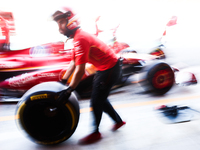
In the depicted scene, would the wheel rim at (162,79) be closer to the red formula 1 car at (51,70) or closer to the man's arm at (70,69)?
the red formula 1 car at (51,70)

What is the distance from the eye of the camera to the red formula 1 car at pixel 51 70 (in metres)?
3.03

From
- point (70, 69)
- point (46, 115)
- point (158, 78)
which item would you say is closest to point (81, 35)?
point (70, 69)

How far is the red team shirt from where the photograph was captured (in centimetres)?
178

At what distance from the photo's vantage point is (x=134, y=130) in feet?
7.60

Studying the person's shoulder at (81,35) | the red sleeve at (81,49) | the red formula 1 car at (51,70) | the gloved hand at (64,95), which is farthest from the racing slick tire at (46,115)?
the red formula 1 car at (51,70)

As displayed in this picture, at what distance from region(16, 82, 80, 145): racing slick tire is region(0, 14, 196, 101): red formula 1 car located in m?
1.11

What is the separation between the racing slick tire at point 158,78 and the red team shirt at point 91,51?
1.47m

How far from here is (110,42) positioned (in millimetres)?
4195

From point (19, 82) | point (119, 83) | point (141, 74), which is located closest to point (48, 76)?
point (19, 82)

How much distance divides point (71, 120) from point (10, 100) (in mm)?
1597

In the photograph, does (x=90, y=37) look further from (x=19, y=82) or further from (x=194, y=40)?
(x=194, y=40)

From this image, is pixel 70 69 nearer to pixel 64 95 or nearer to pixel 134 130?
pixel 64 95

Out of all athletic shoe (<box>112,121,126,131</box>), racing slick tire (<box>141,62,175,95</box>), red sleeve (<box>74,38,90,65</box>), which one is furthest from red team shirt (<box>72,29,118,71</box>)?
racing slick tire (<box>141,62,175,95</box>)

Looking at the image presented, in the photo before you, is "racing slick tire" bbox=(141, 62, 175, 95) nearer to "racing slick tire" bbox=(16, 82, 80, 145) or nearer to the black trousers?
the black trousers
